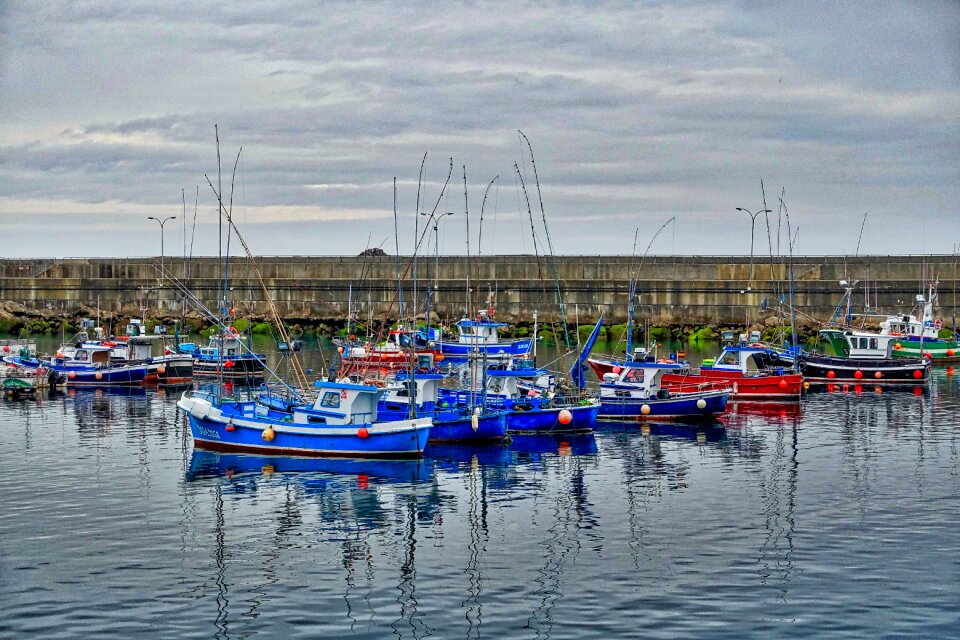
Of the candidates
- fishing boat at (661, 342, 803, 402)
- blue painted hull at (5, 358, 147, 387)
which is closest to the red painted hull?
fishing boat at (661, 342, 803, 402)

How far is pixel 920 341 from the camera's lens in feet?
278

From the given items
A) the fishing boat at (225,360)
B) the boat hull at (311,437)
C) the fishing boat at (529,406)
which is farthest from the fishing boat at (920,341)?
the boat hull at (311,437)

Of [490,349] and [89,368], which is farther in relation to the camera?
[490,349]

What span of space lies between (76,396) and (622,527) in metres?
42.0

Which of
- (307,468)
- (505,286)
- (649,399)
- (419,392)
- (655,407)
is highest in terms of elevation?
(505,286)

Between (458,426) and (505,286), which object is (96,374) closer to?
(458,426)

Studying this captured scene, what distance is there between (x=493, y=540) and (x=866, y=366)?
46.5 metres

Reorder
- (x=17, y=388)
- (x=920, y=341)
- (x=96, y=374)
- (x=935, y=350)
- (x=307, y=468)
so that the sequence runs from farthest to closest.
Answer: (x=935, y=350), (x=920, y=341), (x=96, y=374), (x=17, y=388), (x=307, y=468)

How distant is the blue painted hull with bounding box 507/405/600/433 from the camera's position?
51719 mm

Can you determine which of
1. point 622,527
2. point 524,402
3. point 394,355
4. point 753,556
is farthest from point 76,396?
point 753,556

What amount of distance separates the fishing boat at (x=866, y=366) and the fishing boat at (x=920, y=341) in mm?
4798

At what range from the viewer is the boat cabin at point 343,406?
147 ft

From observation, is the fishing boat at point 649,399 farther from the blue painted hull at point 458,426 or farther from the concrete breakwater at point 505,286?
the concrete breakwater at point 505,286

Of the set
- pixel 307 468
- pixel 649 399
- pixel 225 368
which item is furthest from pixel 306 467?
pixel 225 368
